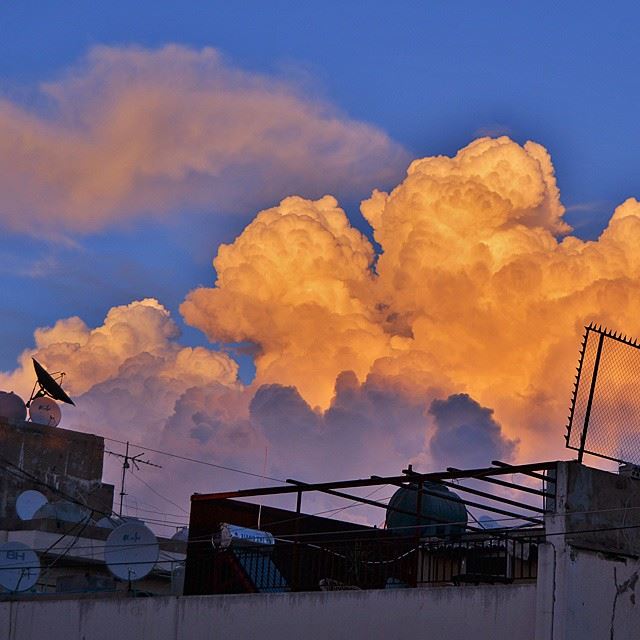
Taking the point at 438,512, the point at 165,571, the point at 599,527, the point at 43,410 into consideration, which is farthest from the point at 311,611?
the point at 43,410

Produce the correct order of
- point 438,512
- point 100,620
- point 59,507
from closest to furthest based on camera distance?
point 100,620 → point 438,512 → point 59,507

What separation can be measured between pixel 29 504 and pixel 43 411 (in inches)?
458

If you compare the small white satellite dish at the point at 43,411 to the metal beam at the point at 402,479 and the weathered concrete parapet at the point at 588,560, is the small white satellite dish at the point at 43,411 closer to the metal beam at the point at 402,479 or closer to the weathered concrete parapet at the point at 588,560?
the metal beam at the point at 402,479

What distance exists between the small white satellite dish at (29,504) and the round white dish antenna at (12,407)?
10084mm

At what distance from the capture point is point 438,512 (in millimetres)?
36250

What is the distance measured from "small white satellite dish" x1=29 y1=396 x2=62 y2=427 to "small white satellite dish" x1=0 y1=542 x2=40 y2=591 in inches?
1206

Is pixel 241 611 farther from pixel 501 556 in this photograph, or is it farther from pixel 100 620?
pixel 501 556

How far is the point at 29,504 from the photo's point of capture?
176ft

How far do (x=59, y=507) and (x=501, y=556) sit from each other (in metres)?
30.0

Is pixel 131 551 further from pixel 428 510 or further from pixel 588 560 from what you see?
pixel 588 560

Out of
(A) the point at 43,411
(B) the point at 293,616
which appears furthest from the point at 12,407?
(B) the point at 293,616

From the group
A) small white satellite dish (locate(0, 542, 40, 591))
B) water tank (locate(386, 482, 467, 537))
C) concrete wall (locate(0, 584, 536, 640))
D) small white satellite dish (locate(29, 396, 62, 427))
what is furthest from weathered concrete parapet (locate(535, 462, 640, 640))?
small white satellite dish (locate(29, 396, 62, 427))

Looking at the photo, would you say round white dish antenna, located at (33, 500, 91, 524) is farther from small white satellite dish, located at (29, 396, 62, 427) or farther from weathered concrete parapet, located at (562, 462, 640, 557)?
weathered concrete parapet, located at (562, 462, 640, 557)

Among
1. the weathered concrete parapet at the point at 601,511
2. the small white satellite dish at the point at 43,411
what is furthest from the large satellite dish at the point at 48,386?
the weathered concrete parapet at the point at 601,511
